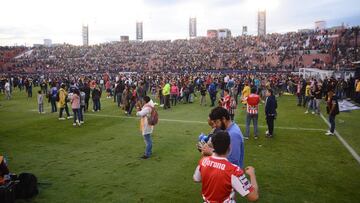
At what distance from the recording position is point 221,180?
3336 mm

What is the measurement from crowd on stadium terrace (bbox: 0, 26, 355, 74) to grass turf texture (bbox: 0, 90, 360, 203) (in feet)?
110

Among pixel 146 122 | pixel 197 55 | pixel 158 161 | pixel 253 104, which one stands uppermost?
pixel 197 55

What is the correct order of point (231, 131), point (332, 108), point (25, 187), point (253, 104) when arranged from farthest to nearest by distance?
point (332, 108), point (253, 104), point (25, 187), point (231, 131)

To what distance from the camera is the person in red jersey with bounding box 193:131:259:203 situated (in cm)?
326

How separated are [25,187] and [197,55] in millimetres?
54178

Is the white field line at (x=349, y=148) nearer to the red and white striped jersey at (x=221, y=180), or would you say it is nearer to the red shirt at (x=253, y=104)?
the red shirt at (x=253, y=104)

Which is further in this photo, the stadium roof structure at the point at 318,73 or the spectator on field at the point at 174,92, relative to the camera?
the stadium roof structure at the point at 318,73

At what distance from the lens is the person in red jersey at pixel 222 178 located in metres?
3.26

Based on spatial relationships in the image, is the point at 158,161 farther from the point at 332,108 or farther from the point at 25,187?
the point at 332,108

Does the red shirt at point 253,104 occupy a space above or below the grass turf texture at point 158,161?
above

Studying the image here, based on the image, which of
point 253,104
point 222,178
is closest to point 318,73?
point 253,104

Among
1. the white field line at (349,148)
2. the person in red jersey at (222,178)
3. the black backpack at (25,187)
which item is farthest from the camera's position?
the white field line at (349,148)

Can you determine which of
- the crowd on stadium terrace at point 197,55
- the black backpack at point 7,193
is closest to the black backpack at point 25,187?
the black backpack at point 7,193

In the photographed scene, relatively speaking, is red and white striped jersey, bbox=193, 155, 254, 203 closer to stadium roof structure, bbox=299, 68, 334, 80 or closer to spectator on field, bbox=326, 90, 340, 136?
spectator on field, bbox=326, 90, 340, 136
